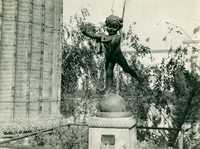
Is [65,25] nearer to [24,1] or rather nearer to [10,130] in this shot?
[24,1]

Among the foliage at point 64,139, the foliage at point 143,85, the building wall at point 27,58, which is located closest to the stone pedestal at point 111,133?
the foliage at point 64,139

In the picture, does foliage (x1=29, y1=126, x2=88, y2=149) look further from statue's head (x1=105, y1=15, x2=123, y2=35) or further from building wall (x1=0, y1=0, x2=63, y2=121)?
building wall (x1=0, y1=0, x2=63, y2=121)

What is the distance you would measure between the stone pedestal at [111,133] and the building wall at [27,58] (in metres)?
7.29

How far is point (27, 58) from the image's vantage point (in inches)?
505

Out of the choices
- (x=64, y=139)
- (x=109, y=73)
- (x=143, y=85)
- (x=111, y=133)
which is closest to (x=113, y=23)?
(x=109, y=73)

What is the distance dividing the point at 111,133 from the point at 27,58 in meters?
7.73

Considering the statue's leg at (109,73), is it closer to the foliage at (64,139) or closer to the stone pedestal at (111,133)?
the stone pedestal at (111,133)

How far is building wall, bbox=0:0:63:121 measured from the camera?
1259 cm

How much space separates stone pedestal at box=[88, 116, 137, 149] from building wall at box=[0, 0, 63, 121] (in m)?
7.29

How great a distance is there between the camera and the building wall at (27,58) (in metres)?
12.6

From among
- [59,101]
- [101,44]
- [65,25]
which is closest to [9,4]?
[65,25]

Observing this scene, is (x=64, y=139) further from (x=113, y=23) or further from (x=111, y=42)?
(x=113, y=23)

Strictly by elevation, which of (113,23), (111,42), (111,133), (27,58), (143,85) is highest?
(113,23)

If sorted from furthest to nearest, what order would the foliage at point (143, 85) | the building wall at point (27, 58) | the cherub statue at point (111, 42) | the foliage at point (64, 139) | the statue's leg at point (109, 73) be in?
the building wall at point (27, 58), the foliage at point (143, 85), the foliage at point (64, 139), the statue's leg at point (109, 73), the cherub statue at point (111, 42)
